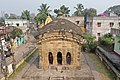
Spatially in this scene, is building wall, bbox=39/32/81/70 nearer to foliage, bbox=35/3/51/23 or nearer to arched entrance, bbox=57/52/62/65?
arched entrance, bbox=57/52/62/65

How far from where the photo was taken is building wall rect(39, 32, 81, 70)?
868 inches

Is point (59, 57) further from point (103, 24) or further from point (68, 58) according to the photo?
point (103, 24)

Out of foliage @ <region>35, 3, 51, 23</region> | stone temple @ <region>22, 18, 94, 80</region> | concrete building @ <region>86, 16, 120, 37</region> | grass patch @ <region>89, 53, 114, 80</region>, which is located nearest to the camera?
grass patch @ <region>89, 53, 114, 80</region>

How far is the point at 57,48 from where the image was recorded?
22.2m

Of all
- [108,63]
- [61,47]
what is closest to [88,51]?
[108,63]

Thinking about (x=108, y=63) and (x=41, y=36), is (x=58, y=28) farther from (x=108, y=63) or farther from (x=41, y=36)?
(x=108, y=63)

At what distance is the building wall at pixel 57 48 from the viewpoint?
22047 millimetres

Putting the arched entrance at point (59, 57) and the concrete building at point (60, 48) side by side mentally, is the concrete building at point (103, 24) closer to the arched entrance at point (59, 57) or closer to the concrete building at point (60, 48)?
the concrete building at point (60, 48)

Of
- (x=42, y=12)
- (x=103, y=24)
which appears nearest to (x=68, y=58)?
(x=103, y=24)

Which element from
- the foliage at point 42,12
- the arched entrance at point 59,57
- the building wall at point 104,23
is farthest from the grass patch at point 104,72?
the foliage at point 42,12

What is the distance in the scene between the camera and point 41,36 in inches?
869

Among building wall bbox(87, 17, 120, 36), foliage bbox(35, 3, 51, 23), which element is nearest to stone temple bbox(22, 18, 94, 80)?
building wall bbox(87, 17, 120, 36)

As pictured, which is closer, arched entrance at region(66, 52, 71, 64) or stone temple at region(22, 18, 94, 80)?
stone temple at region(22, 18, 94, 80)

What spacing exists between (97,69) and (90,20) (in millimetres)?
26458
